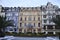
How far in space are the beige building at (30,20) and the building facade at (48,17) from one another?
0.20ft

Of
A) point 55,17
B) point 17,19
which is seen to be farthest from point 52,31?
point 17,19

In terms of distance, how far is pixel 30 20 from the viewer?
84.9 inches

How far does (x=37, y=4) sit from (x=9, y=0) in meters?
0.46

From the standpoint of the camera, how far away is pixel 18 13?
2.19 m

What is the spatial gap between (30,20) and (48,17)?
0.90 feet

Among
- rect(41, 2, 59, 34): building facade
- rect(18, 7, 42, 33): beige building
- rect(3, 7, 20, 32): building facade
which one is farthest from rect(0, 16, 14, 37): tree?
rect(41, 2, 59, 34): building facade

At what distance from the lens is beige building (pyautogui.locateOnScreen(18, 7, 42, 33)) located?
2.13 meters

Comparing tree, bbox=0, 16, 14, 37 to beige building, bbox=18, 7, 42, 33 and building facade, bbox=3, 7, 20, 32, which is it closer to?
building facade, bbox=3, 7, 20, 32

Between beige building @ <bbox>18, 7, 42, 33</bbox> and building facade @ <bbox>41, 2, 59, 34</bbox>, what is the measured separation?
0.06 m

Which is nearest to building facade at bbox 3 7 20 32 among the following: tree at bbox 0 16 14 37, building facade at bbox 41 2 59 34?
tree at bbox 0 16 14 37

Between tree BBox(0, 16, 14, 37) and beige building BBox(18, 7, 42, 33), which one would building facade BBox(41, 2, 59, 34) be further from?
tree BBox(0, 16, 14, 37)

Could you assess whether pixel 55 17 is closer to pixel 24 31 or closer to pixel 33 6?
pixel 33 6

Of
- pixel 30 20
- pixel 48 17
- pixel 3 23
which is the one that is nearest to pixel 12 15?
pixel 3 23

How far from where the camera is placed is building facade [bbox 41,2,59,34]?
212cm
